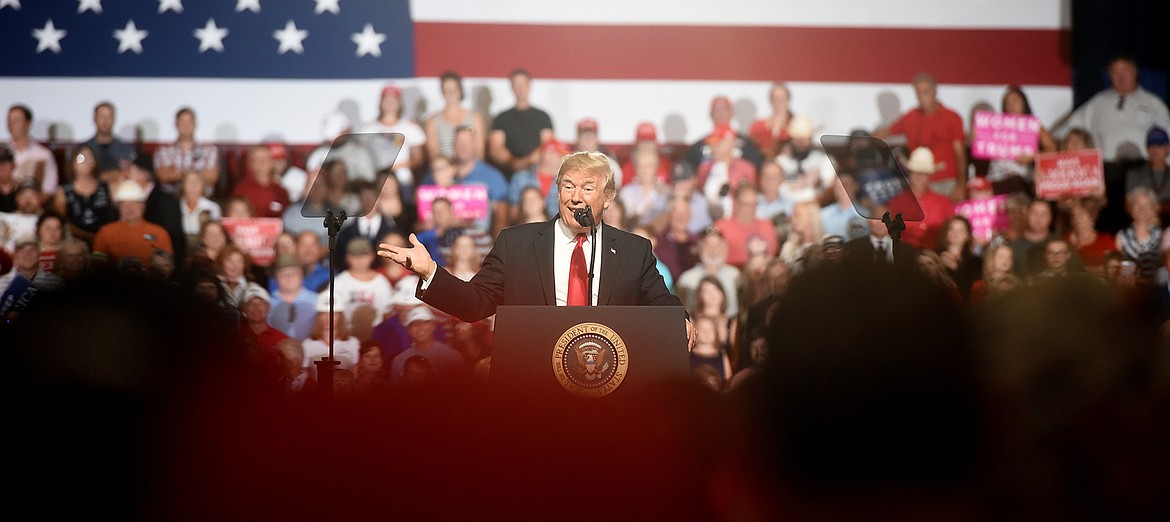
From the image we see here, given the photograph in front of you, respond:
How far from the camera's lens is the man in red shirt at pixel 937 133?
29.1 ft

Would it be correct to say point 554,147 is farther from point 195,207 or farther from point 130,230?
point 130,230

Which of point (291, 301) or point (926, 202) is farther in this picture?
point (926, 202)

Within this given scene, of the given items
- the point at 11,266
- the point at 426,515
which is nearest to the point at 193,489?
the point at 426,515

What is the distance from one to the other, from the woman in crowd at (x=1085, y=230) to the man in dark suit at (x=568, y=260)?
4493 millimetres

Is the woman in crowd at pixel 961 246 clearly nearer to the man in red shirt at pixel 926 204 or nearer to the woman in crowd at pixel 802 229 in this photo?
the man in red shirt at pixel 926 204

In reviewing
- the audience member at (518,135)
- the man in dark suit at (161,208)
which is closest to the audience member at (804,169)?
the audience member at (518,135)

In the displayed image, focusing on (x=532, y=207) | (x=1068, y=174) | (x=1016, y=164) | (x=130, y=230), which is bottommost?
(x=130, y=230)

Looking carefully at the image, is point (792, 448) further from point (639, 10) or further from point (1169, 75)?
point (1169, 75)

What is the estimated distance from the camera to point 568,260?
3.96 meters

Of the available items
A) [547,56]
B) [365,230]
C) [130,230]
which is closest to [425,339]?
[365,230]

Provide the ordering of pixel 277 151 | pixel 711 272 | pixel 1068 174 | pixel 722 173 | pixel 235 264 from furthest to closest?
1. pixel 277 151
2. pixel 722 173
3. pixel 1068 174
4. pixel 711 272
5. pixel 235 264

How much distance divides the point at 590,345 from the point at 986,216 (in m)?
6.04

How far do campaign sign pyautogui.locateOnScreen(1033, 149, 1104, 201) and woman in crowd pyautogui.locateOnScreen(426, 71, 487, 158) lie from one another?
4242 mm

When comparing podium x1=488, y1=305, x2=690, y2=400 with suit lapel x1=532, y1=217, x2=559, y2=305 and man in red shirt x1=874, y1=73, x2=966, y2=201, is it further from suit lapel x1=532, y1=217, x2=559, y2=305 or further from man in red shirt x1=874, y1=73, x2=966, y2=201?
man in red shirt x1=874, y1=73, x2=966, y2=201
